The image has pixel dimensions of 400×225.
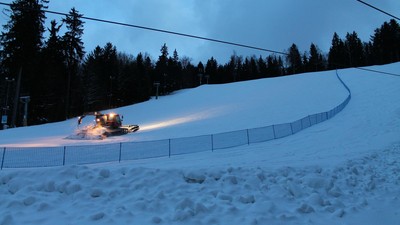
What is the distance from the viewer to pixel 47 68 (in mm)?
52281

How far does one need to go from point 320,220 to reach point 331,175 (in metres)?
3.50

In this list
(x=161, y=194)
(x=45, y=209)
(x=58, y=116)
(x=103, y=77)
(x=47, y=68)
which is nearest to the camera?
(x=45, y=209)

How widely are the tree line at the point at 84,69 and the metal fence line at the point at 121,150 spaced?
315 inches

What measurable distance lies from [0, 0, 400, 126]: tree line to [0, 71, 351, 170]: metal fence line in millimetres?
7994

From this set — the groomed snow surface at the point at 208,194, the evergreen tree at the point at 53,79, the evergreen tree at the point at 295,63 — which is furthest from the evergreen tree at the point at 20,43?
the evergreen tree at the point at 295,63

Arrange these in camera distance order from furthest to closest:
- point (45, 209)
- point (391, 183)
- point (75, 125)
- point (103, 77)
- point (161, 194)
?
1. point (103, 77)
2. point (75, 125)
3. point (391, 183)
4. point (161, 194)
5. point (45, 209)

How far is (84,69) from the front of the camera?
7181 centimetres

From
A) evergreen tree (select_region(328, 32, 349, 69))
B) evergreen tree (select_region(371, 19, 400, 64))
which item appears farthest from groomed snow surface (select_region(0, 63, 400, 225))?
evergreen tree (select_region(328, 32, 349, 69))

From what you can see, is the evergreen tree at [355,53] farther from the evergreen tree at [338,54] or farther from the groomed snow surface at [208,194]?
the groomed snow surface at [208,194]

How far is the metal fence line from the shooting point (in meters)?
15.6

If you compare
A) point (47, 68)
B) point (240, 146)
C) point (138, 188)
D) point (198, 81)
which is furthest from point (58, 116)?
point (198, 81)

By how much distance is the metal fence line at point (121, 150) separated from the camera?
15602mm

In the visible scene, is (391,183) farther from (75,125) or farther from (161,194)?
(75,125)

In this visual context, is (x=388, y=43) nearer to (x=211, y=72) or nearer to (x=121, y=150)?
(x=211, y=72)
